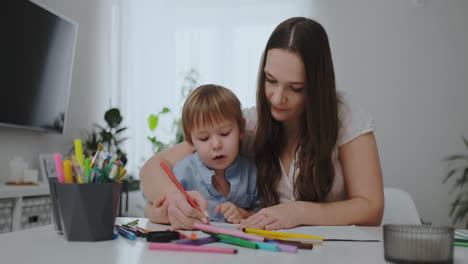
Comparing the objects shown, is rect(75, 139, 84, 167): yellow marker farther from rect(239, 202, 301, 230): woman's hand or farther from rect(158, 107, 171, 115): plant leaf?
rect(158, 107, 171, 115): plant leaf

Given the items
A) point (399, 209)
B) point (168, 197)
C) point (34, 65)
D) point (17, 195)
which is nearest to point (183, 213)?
point (168, 197)

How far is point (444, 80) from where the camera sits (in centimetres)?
455

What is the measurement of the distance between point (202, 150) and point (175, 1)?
395cm

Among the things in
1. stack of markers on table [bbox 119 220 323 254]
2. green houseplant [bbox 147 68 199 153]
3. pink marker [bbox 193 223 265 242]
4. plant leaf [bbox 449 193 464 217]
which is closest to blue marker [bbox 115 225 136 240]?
stack of markers on table [bbox 119 220 323 254]

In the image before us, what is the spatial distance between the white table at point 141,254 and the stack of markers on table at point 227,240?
1 centimetres

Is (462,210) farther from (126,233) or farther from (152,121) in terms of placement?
(126,233)

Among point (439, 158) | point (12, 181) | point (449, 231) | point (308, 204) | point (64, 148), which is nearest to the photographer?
point (449, 231)

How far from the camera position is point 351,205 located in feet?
3.92

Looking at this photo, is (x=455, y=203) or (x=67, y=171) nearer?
(x=67, y=171)

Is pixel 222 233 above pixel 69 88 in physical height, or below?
below

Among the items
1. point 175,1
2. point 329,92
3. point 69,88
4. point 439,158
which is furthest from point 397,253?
point 175,1

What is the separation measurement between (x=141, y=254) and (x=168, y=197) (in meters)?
0.37

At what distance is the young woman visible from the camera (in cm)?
127

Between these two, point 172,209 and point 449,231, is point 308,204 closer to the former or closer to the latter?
point 172,209
